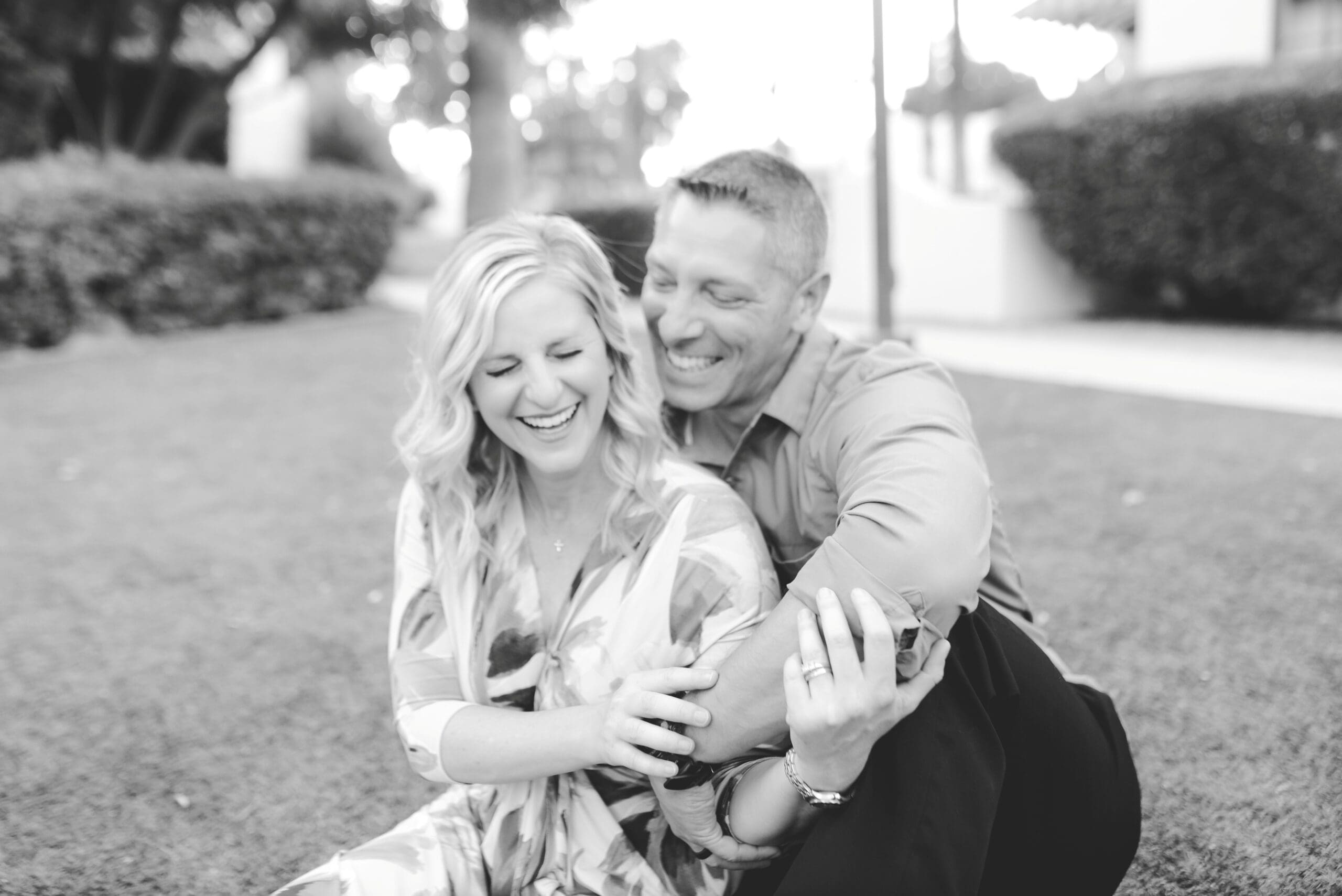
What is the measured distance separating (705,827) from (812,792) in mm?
232

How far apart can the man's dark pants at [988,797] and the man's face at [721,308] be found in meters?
0.89

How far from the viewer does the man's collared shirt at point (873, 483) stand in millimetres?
1872

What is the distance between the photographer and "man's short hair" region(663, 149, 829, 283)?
8.66ft

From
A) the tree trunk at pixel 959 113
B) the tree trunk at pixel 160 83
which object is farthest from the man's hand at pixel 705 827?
the tree trunk at pixel 160 83

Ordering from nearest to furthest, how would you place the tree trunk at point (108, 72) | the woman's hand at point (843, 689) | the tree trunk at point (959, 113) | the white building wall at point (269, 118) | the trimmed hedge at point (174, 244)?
the woman's hand at point (843, 689) → the trimmed hedge at point (174, 244) → the tree trunk at point (108, 72) → the tree trunk at point (959, 113) → the white building wall at point (269, 118)

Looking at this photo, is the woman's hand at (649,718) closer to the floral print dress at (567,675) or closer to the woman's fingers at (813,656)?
the floral print dress at (567,675)

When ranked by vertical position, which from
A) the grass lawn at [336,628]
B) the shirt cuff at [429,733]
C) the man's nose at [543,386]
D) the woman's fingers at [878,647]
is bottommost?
the grass lawn at [336,628]

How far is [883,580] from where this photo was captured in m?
1.86

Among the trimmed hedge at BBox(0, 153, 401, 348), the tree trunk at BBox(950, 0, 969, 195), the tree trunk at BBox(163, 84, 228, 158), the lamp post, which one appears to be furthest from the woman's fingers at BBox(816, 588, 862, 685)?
the tree trunk at BBox(163, 84, 228, 158)

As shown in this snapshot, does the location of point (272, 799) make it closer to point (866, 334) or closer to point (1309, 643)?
point (1309, 643)

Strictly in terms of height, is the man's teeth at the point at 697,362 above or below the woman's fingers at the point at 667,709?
above

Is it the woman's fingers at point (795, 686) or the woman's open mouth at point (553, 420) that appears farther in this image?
the woman's open mouth at point (553, 420)

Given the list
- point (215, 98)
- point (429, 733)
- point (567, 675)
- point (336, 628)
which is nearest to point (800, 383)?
point (567, 675)

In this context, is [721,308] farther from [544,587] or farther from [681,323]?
[544,587]
